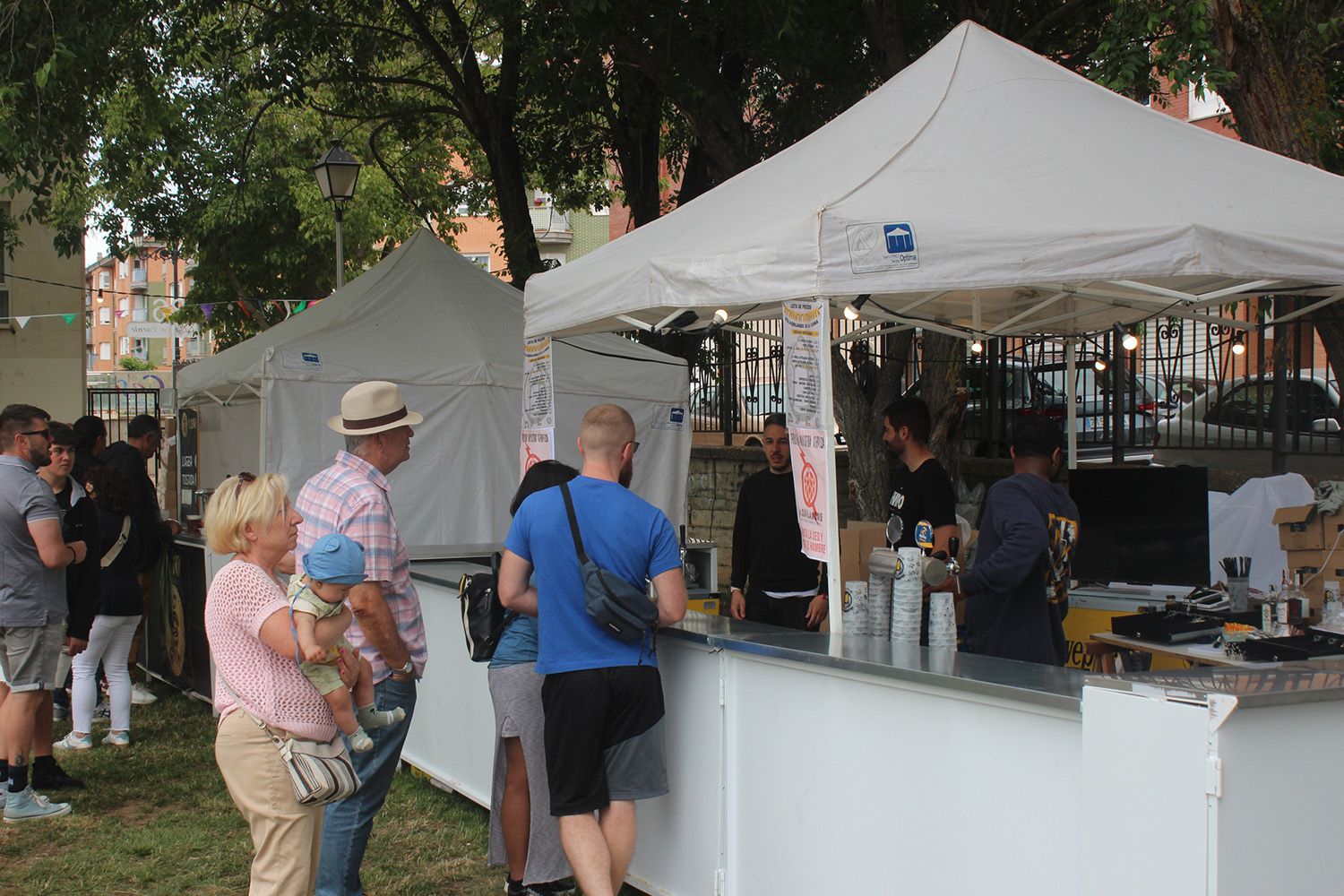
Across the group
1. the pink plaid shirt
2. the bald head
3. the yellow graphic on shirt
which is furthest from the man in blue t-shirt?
the yellow graphic on shirt

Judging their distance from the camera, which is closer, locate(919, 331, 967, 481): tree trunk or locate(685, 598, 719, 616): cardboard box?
locate(685, 598, 719, 616): cardboard box

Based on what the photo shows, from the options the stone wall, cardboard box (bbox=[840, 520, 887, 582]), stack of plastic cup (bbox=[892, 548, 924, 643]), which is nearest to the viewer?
stack of plastic cup (bbox=[892, 548, 924, 643])

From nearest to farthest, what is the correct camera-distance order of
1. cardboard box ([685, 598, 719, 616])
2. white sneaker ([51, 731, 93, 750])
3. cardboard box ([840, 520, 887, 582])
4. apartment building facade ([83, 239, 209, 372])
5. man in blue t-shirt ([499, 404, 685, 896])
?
1. man in blue t-shirt ([499, 404, 685, 896])
2. cardboard box ([840, 520, 887, 582])
3. cardboard box ([685, 598, 719, 616])
4. white sneaker ([51, 731, 93, 750])
5. apartment building facade ([83, 239, 209, 372])

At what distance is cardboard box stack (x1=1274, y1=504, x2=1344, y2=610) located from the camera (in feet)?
18.3

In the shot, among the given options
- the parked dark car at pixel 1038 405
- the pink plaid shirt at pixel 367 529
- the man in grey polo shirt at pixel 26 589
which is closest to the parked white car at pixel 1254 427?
the parked dark car at pixel 1038 405

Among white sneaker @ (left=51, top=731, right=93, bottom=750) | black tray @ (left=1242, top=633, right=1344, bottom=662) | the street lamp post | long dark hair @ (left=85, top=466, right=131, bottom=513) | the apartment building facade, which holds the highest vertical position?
the apartment building facade

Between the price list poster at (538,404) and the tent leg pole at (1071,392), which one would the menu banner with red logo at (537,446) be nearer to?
the price list poster at (538,404)

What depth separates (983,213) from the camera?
4.14 meters

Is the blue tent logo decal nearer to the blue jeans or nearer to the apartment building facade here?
the blue jeans

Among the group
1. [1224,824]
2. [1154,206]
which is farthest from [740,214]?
[1224,824]

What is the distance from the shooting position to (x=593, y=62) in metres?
11.1

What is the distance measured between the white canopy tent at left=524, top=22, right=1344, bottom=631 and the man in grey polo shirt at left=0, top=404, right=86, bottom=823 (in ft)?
8.49

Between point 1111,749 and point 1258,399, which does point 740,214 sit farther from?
point 1258,399

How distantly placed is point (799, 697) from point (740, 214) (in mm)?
2001
